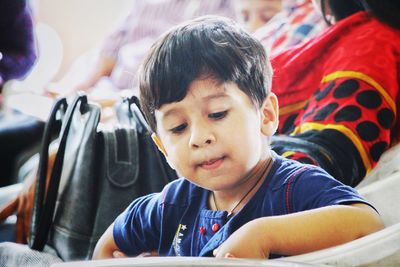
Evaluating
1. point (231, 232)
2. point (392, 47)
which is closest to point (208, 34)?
point (231, 232)

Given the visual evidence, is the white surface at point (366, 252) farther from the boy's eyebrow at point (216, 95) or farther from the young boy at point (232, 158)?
the boy's eyebrow at point (216, 95)

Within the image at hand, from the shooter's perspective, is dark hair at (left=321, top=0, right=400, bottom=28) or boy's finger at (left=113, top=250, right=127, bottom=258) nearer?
boy's finger at (left=113, top=250, right=127, bottom=258)

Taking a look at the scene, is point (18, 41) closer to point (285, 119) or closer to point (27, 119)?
point (27, 119)

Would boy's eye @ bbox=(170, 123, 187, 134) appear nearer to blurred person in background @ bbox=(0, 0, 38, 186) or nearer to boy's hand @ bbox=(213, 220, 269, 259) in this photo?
boy's hand @ bbox=(213, 220, 269, 259)

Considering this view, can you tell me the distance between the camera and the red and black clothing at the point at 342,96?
0.78 meters

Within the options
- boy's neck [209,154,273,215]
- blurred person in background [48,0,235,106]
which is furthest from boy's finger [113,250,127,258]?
blurred person in background [48,0,235,106]

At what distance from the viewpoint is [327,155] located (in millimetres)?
766

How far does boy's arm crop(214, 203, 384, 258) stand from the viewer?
1.87ft

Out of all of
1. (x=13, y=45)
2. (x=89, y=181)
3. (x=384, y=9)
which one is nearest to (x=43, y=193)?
→ (x=89, y=181)

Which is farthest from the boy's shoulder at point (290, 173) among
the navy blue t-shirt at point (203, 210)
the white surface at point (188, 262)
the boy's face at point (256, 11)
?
the boy's face at point (256, 11)

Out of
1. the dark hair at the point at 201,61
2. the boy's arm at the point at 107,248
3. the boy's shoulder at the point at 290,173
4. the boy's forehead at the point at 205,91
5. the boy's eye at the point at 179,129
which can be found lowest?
the boy's arm at the point at 107,248

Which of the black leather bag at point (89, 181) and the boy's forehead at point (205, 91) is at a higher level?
the boy's forehead at point (205, 91)

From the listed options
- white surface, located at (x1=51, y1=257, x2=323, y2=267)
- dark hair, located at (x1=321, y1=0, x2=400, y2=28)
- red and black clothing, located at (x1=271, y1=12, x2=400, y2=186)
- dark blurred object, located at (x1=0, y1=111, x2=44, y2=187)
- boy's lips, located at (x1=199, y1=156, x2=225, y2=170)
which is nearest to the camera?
white surface, located at (x1=51, y1=257, x2=323, y2=267)

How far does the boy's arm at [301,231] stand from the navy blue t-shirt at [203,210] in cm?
1
